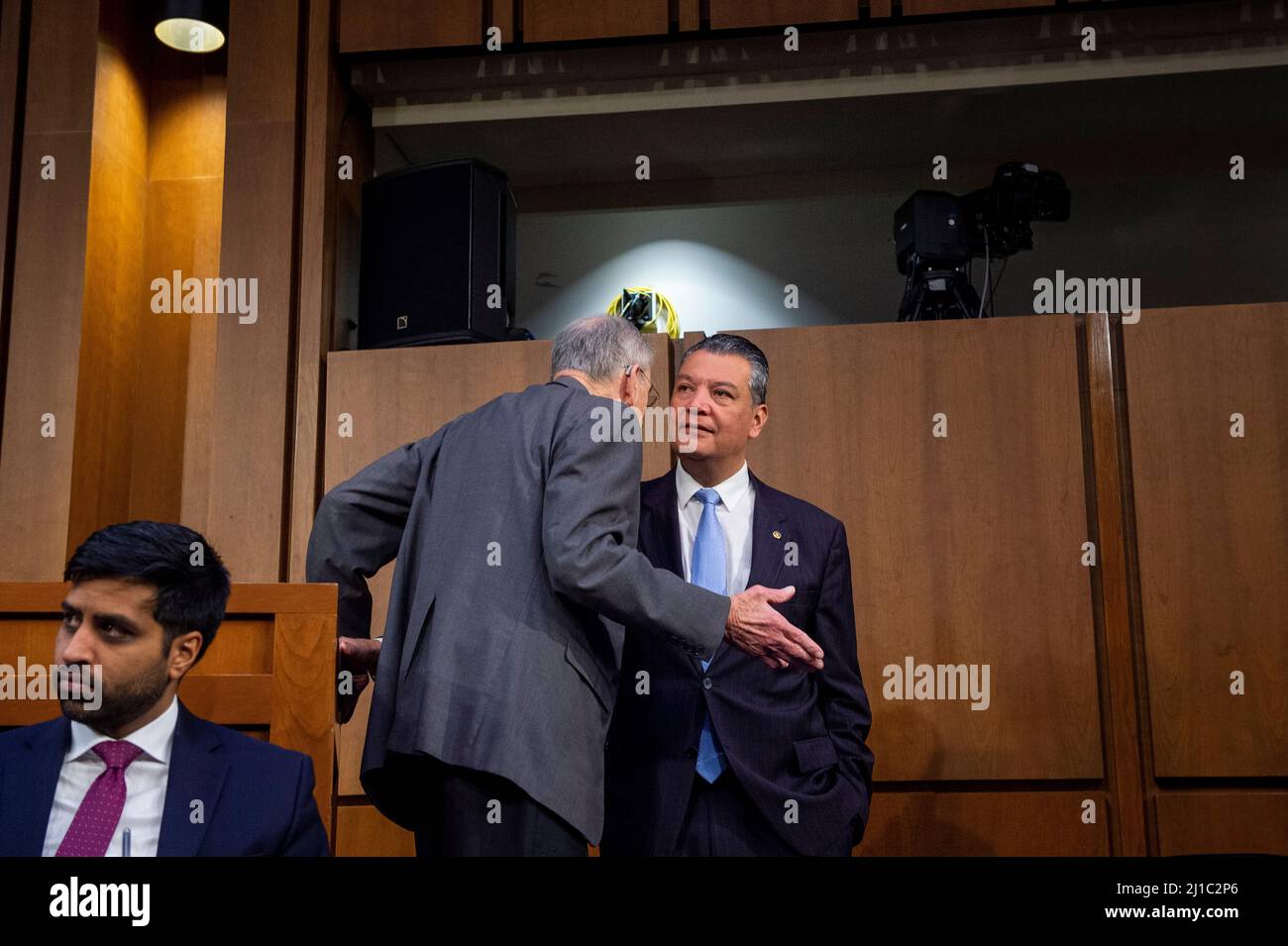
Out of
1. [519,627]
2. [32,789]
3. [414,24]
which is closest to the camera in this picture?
[32,789]

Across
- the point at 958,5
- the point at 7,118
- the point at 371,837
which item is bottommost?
the point at 371,837

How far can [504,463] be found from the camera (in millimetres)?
1971

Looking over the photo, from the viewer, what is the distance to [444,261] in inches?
134

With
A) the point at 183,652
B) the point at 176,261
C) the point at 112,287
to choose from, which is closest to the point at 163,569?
the point at 183,652

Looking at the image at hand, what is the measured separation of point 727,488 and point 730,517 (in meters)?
0.06

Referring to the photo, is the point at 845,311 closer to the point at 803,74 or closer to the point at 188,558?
the point at 803,74

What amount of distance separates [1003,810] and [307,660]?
77.9 inches

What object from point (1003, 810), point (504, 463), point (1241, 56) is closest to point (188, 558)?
point (504, 463)

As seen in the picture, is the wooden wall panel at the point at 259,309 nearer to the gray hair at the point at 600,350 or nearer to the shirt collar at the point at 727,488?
the shirt collar at the point at 727,488

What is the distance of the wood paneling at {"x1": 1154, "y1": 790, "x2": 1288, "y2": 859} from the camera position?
9.65ft

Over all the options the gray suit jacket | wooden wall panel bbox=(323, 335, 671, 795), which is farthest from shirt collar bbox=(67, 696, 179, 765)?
wooden wall panel bbox=(323, 335, 671, 795)

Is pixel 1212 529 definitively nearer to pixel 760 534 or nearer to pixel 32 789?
pixel 760 534

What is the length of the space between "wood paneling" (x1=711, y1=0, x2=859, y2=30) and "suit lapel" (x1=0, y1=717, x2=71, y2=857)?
275 cm

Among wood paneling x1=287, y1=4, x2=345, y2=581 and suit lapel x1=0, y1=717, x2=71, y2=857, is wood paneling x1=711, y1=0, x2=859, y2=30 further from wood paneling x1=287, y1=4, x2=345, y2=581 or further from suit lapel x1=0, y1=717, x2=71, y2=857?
suit lapel x1=0, y1=717, x2=71, y2=857
